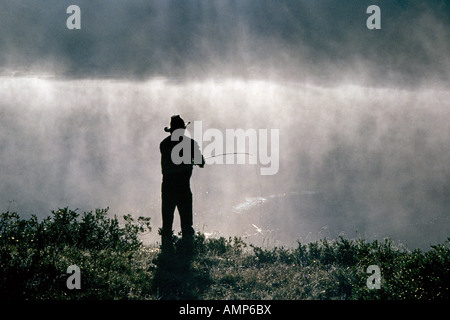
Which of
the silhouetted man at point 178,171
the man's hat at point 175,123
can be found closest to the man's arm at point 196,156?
the silhouetted man at point 178,171

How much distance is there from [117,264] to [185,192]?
3061 millimetres

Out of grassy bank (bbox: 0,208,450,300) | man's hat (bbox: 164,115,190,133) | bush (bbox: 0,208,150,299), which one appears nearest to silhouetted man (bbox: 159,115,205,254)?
man's hat (bbox: 164,115,190,133)

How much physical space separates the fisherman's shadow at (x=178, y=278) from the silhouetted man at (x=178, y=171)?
1253 millimetres

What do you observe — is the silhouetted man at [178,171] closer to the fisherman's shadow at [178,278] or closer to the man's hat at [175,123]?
the man's hat at [175,123]

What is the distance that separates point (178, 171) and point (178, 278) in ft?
10.9

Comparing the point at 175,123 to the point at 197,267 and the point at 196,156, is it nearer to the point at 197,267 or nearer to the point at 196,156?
the point at 196,156

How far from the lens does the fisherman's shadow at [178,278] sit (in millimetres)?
6715

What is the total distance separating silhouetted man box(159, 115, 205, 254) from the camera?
959cm

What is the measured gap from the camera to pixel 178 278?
7266mm

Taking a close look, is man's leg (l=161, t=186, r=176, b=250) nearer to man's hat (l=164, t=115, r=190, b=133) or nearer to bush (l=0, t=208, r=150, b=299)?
bush (l=0, t=208, r=150, b=299)

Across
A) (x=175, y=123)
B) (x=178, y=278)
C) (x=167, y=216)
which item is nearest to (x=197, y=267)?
(x=178, y=278)
